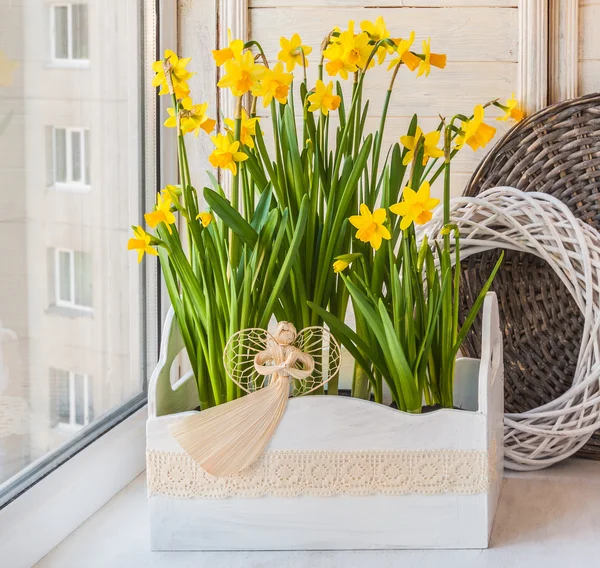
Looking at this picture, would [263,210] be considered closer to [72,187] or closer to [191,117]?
[191,117]

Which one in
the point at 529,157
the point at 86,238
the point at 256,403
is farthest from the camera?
the point at 529,157

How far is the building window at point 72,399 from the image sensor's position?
783 millimetres

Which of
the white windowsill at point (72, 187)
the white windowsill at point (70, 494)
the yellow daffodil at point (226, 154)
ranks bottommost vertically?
the white windowsill at point (70, 494)

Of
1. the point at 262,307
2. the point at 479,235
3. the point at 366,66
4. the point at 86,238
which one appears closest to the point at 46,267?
the point at 86,238

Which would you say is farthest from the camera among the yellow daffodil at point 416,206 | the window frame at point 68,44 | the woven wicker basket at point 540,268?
the woven wicker basket at point 540,268

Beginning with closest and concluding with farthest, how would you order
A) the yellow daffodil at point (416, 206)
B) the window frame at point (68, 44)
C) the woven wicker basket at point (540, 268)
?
the yellow daffodil at point (416, 206)
the window frame at point (68, 44)
the woven wicker basket at point (540, 268)

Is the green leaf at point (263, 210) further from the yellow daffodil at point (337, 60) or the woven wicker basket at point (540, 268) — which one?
the woven wicker basket at point (540, 268)

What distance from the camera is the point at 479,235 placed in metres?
0.92

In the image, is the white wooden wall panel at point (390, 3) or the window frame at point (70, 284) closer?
the window frame at point (70, 284)

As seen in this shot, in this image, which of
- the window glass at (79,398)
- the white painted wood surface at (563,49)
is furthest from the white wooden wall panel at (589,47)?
the window glass at (79,398)

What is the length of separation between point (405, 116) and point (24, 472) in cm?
67

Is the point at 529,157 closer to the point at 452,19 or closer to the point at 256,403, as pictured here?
the point at 452,19

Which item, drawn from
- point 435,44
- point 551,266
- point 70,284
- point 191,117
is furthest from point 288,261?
point 435,44

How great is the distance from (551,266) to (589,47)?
1.05 ft
